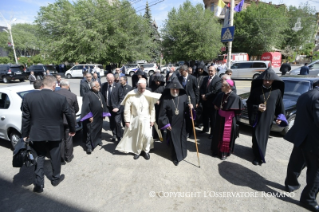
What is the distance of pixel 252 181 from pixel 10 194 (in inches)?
167

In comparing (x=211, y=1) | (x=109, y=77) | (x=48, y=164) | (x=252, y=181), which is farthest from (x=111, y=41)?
(x=211, y=1)

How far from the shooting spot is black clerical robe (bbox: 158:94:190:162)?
163 inches

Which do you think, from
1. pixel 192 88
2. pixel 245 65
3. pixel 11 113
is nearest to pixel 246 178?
pixel 192 88

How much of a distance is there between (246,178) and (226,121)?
1.19 m

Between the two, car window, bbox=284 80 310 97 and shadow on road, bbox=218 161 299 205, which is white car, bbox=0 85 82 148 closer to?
shadow on road, bbox=218 161 299 205

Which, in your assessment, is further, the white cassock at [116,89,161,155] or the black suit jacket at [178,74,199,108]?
the black suit jacket at [178,74,199,108]

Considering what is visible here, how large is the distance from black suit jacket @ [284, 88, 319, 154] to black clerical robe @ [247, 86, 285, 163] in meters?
1.10

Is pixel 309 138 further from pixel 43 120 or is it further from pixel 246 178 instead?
pixel 43 120

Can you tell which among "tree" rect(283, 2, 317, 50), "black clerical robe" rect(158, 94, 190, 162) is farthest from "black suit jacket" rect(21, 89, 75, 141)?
"tree" rect(283, 2, 317, 50)

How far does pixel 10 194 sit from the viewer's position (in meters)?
3.32

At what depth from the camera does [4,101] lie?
486 cm

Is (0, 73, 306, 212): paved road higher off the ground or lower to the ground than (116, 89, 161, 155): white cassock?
lower

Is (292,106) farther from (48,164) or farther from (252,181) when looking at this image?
(48,164)

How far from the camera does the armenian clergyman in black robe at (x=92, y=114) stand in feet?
15.5
